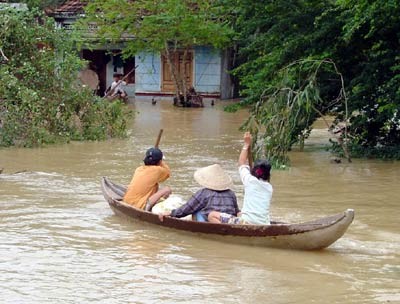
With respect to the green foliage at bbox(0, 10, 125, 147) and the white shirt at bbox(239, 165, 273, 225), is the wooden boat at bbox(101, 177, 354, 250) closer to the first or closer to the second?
the white shirt at bbox(239, 165, 273, 225)

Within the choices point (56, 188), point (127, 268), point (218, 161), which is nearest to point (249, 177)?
point (127, 268)

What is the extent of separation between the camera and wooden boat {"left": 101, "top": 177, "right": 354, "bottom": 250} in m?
9.63

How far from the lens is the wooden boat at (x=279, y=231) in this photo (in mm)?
9633

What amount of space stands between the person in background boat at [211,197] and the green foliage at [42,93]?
364 inches

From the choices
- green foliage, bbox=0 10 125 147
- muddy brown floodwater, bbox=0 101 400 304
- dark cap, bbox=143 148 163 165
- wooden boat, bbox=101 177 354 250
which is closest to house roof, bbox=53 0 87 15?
green foliage, bbox=0 10 125 147

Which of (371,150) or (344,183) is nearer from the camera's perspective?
(344,183)

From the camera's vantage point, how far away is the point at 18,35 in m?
20.2

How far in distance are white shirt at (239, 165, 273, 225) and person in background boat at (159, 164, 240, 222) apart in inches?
14.0

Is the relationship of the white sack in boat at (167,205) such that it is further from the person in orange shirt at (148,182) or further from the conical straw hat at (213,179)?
the conical straw hat at (213,179)

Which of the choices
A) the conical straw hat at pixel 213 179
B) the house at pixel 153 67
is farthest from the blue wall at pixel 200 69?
the conical straw hat at pixel 213 179

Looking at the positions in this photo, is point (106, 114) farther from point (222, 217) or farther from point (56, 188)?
point (222, 217)

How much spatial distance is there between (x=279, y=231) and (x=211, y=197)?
109 cm

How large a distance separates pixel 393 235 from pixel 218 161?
23.7ft

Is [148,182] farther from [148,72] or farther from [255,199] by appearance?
[148,72]
